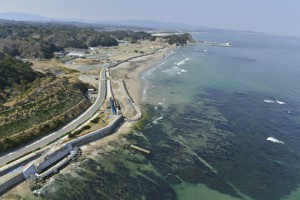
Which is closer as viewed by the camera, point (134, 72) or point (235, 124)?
point (235, 124)

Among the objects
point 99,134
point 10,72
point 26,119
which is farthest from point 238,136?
point 10,72

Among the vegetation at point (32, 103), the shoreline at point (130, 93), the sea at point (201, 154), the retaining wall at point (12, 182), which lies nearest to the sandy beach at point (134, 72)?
the shoreline at point (130, 93)

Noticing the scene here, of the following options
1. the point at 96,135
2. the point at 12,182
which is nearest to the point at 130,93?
the point at 96,135

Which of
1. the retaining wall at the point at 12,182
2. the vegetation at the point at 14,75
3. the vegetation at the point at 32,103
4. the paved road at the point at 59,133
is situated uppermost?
the vegetation at the point at 14,75

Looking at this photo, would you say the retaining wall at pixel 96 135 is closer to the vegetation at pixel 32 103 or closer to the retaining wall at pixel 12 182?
the vegetation at pixel 32 103

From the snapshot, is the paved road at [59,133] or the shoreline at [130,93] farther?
the paved road at [59,133]

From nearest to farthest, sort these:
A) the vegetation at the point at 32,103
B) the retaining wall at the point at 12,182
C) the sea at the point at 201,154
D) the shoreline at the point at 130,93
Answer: the retaining wall at the point at 12,182 < the shoreline at the point at 130,93 < the sea at the point at 201,154 < the vegetation at the point at 32,103

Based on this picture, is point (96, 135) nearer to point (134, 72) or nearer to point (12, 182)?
point (12, 182)

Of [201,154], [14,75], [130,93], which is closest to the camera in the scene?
[201,154]
